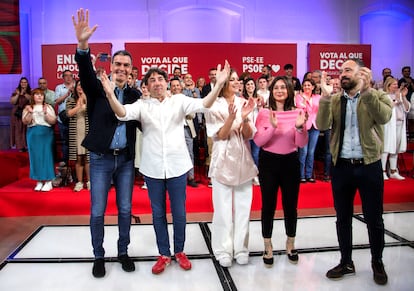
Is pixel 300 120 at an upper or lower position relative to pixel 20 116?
lower

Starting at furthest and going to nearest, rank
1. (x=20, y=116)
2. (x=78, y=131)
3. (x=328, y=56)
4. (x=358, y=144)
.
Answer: (x=328, y=56) < (x=20, y=116) < (x=78, y=131) < (x=358, y=144)

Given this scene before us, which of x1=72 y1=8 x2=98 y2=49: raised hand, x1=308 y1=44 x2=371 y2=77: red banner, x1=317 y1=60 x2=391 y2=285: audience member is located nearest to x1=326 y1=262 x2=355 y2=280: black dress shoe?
x1=317 y1=60 x2=391 y2=285: audience member

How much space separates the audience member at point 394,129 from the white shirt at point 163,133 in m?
4.14

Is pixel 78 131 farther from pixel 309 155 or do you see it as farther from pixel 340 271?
pixel 340 271

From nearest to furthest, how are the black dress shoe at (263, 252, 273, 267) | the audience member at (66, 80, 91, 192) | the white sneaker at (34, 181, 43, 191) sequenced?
1. the black dress shoe at (263, 252, 273, 267)
2. the audience member at (66, 80, 91, 192)
3. the white sneaker at (34, 181, 43, 191)

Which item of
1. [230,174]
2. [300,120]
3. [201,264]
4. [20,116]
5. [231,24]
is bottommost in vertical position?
[201,264]

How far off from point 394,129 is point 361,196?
3.70m

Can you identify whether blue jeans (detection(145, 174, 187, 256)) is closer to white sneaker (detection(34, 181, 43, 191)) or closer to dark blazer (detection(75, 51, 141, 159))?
dark blazer (detection(75, 51, 141, 159))

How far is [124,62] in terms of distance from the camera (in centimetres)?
314

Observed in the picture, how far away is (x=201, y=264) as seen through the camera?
355cm

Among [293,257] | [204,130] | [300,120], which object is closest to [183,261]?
[293,257]

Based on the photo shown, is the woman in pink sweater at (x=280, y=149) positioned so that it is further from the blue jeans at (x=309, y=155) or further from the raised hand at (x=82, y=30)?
the blue jeans at (x=309, y=155)

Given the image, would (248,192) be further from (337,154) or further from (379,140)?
(379,140)

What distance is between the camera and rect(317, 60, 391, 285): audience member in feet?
9.77
